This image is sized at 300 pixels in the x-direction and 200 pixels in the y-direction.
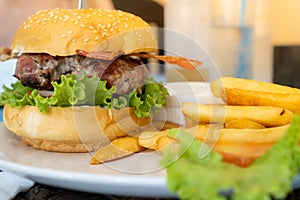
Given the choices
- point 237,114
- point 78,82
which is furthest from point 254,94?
point 78,82

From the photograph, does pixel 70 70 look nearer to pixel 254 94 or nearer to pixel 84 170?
pixel 84 170

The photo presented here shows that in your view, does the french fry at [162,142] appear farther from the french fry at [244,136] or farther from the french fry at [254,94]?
the french fry at [254,94]

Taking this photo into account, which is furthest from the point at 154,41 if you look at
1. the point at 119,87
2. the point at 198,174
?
the point at 198,174

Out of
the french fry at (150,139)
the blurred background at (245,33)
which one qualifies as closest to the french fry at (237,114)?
the french fry at (150,139)

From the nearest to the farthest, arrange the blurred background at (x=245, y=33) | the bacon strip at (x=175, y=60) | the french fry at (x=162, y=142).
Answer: the french fry at (x=162, y=142) → the bacon strip at (x=175, y=60) → the blurred background at (x=245, y=33)

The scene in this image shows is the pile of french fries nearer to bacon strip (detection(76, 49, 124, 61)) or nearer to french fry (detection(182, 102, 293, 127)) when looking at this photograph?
french fry (detection(182, 102, 293, 127))

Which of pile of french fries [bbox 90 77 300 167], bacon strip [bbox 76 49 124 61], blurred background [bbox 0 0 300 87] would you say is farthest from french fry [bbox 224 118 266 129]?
blurred background [bbox 0 0 300 87]
